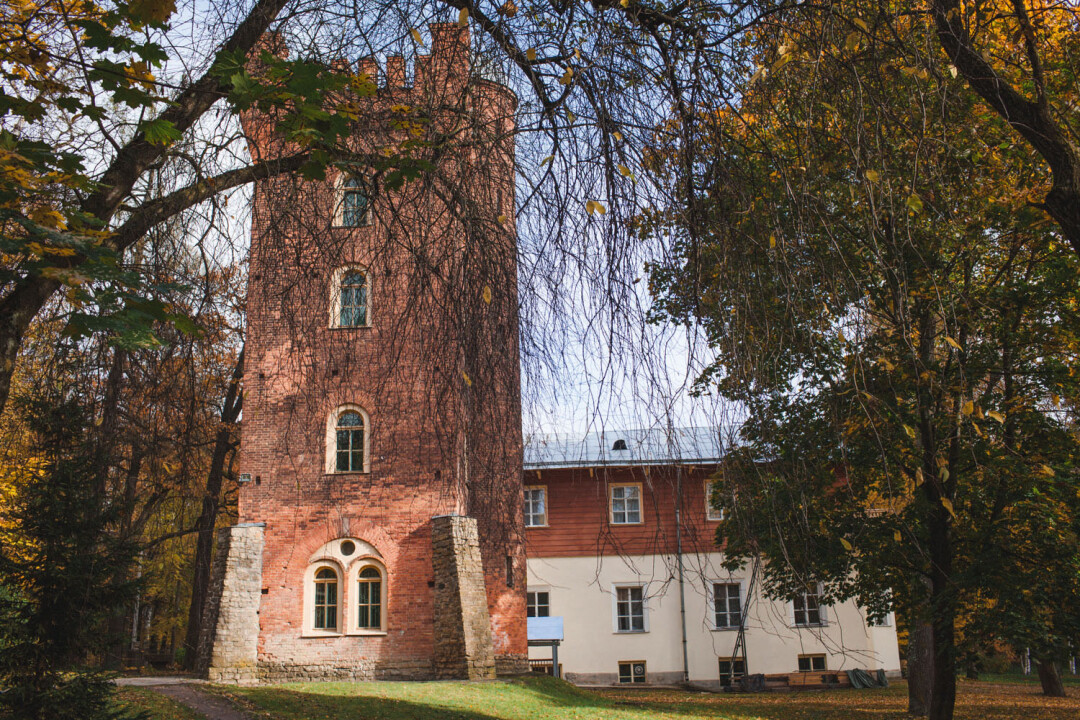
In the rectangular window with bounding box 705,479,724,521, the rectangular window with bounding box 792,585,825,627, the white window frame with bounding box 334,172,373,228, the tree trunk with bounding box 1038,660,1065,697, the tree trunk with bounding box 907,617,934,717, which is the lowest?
the tree trunk with bounding box 1038,660,1065,697

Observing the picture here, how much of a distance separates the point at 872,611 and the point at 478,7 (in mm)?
12445

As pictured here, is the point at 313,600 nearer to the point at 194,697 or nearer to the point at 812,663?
the point at 194,697

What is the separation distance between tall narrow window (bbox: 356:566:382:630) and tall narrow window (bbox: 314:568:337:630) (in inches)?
20.6

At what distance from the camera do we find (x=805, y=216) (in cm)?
379

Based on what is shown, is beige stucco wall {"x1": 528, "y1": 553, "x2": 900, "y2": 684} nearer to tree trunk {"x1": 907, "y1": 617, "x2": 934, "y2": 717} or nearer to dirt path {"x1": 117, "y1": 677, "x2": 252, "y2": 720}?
tree trunk {"x1": 907, "y1": 617, "x2": 934, "y2": 717}

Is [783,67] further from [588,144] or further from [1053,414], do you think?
[1053,414]

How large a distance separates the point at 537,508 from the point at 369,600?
970cm

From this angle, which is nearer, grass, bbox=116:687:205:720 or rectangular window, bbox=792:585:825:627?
rectangular window, bbox=792:585:825:627

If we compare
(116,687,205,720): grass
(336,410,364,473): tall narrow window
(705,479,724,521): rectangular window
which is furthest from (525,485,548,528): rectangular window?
A: (116,687,205,720): grass

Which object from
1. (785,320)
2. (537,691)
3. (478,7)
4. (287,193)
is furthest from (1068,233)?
(537,691)

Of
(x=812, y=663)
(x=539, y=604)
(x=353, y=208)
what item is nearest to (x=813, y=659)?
(x=812, y=663)

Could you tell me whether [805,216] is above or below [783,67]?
below

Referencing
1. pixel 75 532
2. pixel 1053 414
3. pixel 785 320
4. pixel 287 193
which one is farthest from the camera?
pixel 1053 414

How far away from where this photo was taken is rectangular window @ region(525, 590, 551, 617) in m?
26.3
